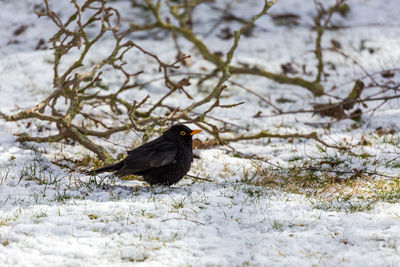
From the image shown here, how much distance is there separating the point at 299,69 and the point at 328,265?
7684 millimetres

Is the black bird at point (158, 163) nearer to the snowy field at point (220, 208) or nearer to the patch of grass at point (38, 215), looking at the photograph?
the snowy field at point (220, 208)

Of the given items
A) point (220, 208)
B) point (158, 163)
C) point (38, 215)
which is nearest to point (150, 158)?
point (158, 163)

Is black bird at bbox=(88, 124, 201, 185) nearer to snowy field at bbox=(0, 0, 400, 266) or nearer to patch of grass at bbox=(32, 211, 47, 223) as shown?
snowy field at bbox=(0, 0, 400, 266)

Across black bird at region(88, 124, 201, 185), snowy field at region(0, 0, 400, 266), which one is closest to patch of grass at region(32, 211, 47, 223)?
snowy field at region(0, 0, 400, 266)

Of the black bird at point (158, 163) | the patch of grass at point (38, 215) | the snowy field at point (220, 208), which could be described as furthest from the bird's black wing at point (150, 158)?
the patch of grass at point (38, 215)

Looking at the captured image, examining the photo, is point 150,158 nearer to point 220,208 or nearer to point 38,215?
point 220,208

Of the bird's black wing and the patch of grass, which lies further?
the bird's black wing

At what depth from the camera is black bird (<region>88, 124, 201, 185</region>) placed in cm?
454

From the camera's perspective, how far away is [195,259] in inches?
125

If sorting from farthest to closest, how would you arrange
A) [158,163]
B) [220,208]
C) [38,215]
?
[158,163]
[220,208]
[38,215]

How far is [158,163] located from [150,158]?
0.34ft

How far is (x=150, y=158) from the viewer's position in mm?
4566

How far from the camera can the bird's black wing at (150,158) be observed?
4.52 metres

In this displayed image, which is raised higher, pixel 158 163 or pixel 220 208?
pixel 158 163
